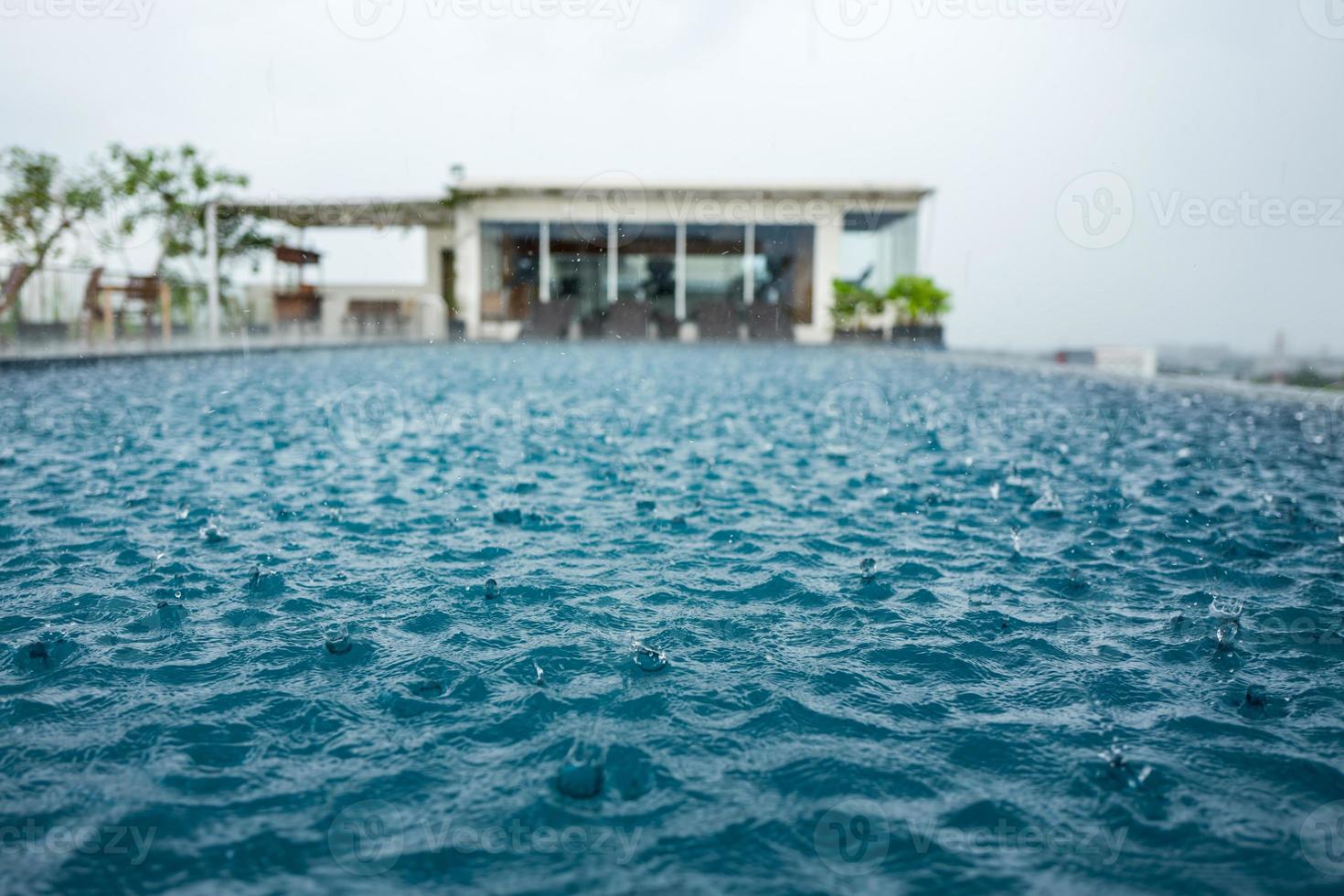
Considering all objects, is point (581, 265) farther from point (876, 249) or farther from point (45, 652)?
point (45, 652)

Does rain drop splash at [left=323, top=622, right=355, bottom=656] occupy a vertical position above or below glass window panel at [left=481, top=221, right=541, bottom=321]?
below

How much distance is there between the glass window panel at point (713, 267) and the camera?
73.6ft

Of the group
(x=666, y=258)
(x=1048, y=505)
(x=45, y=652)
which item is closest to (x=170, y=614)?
(x=45, y=652)

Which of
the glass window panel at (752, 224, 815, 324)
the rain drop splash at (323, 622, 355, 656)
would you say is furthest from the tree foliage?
the rain drop splash at (323, 622, 355, 656)

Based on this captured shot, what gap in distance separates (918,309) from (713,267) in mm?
5973

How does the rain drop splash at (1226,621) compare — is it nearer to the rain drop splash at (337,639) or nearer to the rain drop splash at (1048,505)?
the rain drop splash at (1048,505)

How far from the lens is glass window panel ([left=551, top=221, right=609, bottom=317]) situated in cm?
2262

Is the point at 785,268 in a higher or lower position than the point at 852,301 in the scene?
higher

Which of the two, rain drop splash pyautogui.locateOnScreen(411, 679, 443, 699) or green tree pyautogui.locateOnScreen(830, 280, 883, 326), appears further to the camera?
green tree pyautogui.locateOnScreen(830, 280, 883, 326)

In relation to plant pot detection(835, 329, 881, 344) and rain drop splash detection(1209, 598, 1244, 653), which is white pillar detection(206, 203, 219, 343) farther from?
rain drop splash detection(1209, 598, 1244, 653)

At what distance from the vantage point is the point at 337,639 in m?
2.38

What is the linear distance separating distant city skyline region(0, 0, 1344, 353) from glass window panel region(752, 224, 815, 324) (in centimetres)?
176

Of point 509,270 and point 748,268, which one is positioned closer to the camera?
point 748,268

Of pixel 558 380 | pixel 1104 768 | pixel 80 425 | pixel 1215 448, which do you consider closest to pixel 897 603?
pixel 1104 768
